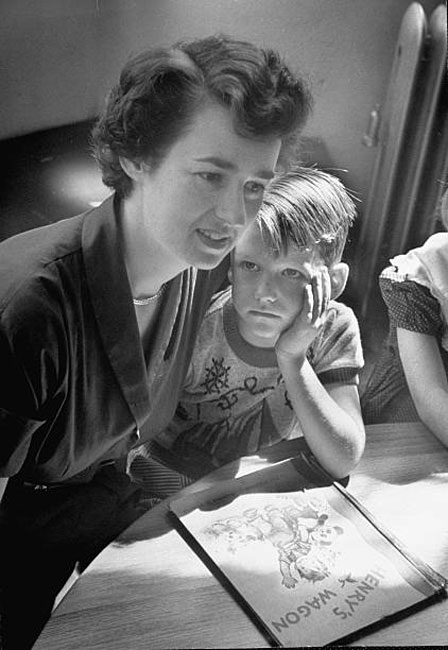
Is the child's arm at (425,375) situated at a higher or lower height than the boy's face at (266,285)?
lower

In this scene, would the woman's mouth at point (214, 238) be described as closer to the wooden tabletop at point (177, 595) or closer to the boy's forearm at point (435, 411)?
the wooden tabletop at point (177, 595)

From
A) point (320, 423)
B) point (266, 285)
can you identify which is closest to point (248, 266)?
point (266, 285)

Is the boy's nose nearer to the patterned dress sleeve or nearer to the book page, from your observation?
the patterned dress sleeve

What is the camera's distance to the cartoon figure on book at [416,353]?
48.1 inches

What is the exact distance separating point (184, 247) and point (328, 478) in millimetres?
416

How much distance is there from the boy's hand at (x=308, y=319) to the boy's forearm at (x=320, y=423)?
0.02 m

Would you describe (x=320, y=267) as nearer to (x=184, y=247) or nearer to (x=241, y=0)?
(x=184, y=247)

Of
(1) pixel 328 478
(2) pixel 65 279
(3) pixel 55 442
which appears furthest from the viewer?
(1) pixel 328 478

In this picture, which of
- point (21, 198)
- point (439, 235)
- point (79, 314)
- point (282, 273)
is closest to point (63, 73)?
point (21, 198)

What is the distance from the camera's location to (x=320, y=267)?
1.12 meters

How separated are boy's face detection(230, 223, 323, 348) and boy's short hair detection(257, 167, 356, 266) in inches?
0.6

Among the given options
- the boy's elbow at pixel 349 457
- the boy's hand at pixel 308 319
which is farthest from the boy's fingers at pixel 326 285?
the boy's elbow at pixel 349 457

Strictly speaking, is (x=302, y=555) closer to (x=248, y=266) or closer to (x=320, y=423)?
(x=320, y=423)

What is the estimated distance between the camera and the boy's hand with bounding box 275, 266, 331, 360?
112cm
